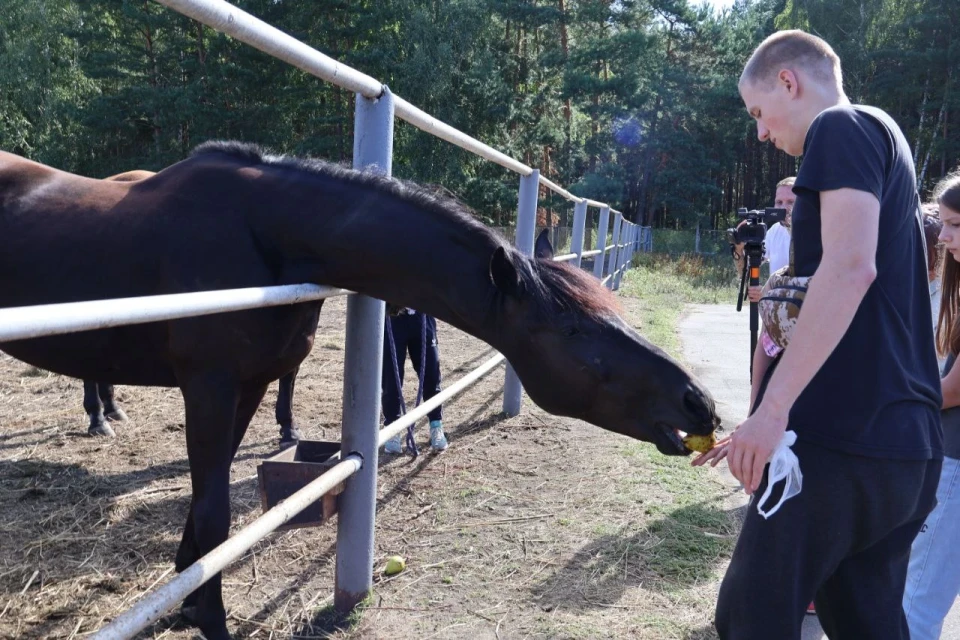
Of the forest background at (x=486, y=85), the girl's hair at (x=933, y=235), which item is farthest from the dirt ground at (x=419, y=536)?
the forest background at (x=486, y=85)

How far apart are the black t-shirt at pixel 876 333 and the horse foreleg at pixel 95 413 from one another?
4351 millimetres

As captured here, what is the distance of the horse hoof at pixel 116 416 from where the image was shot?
4.92 meters

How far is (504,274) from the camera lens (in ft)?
7.04

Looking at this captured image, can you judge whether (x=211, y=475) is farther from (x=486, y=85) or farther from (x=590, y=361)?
(x=486, y=85)

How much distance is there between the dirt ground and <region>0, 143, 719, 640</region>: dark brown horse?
0.23 m

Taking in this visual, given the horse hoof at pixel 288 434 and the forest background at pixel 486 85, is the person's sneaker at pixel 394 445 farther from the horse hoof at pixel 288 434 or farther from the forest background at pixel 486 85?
the forest background at pixel 486 85

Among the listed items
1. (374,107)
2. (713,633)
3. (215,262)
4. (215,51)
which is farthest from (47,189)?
(215,51)

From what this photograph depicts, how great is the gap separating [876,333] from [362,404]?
171 centimetres

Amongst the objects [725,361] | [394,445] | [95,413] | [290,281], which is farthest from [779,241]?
[95,413]

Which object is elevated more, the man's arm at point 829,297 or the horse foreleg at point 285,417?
the man's arm at point 829,297

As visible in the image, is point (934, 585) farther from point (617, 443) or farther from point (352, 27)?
point (352, 27)

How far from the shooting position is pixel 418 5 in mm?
27344

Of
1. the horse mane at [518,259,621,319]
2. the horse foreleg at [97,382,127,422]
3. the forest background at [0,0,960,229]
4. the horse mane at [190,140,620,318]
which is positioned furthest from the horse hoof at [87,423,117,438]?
the forest background at [0,0,960,229]

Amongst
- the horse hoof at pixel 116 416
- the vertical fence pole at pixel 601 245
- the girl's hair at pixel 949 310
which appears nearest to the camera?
the girl's hair at pixel 949 310
